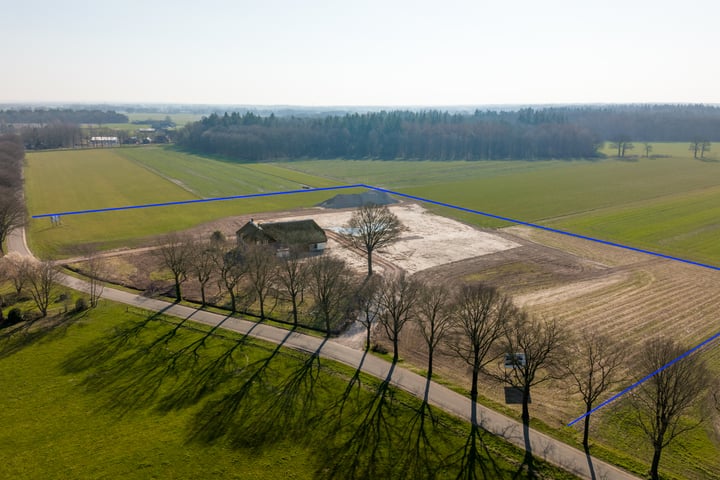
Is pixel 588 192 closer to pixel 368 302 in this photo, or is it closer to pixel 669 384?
pixel 368 302

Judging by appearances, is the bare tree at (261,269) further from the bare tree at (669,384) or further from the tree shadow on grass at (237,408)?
the bare tree at (669,384)

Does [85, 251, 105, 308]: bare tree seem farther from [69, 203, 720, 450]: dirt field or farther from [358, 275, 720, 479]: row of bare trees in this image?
[358, 275, 720, 479]: row of bare trees

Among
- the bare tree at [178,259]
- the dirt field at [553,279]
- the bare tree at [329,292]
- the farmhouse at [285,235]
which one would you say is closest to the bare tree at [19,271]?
the dirt field at [553,279]

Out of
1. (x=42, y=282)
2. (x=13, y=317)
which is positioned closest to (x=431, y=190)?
(x=42, y=282)

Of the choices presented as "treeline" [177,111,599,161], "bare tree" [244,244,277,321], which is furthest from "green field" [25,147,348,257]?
"bare tree" [244,244,277,321]

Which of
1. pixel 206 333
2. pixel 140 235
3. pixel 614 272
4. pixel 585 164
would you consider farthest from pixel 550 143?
pixel 206 333
